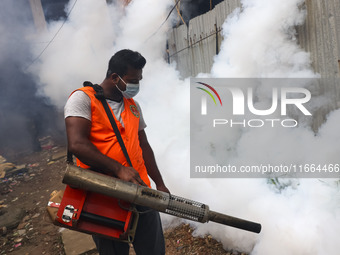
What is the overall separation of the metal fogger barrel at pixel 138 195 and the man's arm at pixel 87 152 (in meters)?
0.06

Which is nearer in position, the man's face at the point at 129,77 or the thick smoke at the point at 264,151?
the man's face at the point at 129,77

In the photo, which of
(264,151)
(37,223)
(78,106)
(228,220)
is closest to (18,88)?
(37,223)

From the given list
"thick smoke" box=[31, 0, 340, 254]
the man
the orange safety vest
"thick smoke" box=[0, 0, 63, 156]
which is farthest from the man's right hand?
"thick smoke" box=[0, 0, 63, 156]

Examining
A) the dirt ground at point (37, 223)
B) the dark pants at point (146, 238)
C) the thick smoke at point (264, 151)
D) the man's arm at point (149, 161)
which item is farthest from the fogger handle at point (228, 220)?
the dirt ground at point (37, 223)

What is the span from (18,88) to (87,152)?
37.2ft

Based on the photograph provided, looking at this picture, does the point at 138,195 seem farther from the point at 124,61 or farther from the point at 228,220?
the point at 124,61

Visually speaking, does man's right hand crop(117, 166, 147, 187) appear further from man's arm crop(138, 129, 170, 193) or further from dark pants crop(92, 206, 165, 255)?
man's arm crop(138, 129, 170, 193)

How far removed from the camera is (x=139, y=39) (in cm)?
827

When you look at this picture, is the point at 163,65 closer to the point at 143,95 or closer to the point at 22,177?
the point at 143,95

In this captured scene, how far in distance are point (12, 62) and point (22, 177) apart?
646 cm

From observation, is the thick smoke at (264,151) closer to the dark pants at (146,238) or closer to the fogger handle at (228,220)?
the fogger handle at (228,220)

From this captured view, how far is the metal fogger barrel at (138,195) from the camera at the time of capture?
1.59 metres

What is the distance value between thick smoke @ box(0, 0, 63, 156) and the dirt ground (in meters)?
2.99

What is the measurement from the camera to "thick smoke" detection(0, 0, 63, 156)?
1062 cm
